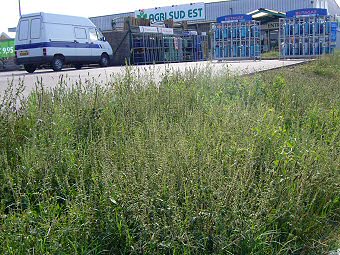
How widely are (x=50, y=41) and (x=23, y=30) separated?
1.64m

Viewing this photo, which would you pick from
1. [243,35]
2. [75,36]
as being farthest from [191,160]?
[243,35]

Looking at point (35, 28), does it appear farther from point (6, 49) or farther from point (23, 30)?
point (6, 49)

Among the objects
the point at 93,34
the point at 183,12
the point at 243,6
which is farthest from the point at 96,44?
the point at 243,6

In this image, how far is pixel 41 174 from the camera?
3.26 meters

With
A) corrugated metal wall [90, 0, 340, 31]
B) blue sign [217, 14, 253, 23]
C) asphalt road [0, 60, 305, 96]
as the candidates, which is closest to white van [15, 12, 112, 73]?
asphalt road [0, 60, 305, 96]

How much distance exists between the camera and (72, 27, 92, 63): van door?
2128cm

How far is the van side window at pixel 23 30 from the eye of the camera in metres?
19.5

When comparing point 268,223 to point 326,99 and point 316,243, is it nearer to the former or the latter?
point 316,243

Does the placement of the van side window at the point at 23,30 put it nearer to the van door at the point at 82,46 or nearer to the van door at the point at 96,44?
the van door at the point at 82,46

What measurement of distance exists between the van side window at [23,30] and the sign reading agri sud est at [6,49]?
13172mm

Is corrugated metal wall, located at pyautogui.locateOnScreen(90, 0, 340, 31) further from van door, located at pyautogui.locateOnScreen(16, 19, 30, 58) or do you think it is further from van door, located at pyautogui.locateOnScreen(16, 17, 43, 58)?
van door, located at pyautogui.locateOnScreen(16, 17, 43, 58)

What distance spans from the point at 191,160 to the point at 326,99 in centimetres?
406

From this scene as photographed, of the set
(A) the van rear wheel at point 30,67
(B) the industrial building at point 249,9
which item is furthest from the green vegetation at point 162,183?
(B) the industrial building at point 249,9

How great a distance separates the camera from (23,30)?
1961 centimetres
